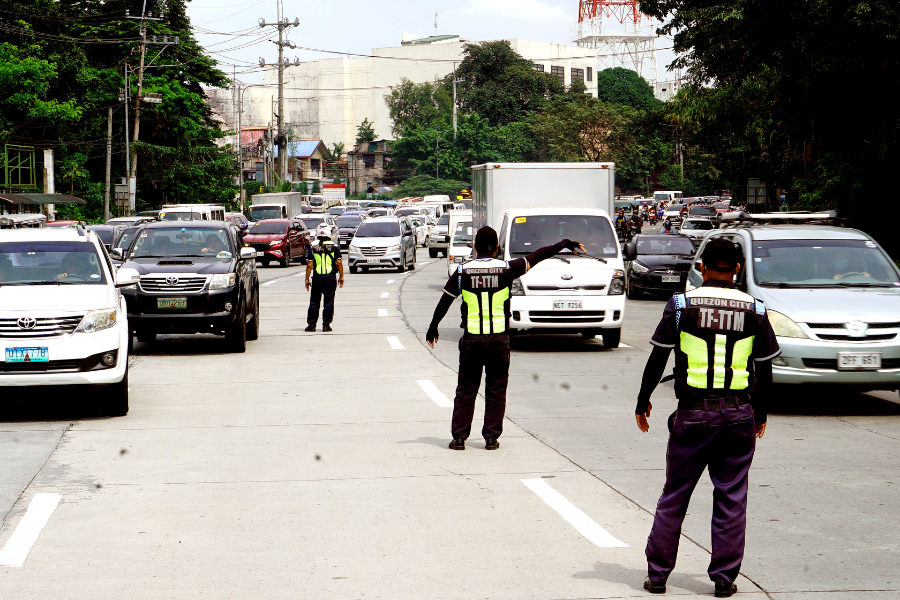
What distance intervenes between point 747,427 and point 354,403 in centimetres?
683

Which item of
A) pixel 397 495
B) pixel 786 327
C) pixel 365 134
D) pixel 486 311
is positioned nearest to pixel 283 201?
pixel 365 134

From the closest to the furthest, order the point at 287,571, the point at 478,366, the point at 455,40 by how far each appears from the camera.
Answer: the point at 287,571, the point at 478,366, the point at 455,40

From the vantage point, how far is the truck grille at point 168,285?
16.2m

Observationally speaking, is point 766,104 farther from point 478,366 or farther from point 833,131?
point 478,366

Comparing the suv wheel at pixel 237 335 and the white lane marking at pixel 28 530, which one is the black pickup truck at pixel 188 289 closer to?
the suv wheel at pixel 237 335

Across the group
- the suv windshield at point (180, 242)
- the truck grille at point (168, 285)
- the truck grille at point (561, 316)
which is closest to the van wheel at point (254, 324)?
the suv windshield at point (180, 242)

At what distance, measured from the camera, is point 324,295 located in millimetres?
19625

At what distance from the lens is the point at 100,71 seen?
212 feet

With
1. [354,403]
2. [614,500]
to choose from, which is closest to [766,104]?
[354,403]

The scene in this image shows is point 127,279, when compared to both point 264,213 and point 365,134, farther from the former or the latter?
point 365,134

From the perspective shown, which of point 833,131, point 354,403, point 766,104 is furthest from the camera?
point 766,104

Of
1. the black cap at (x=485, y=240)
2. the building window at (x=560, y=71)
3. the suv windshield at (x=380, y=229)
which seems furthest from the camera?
the building window at (x=560, y=71)

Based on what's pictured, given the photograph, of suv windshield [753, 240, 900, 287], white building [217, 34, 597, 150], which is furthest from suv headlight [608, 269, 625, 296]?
white building [217, 34, 597, 150]

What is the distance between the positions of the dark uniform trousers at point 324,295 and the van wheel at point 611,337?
4.79 meters
